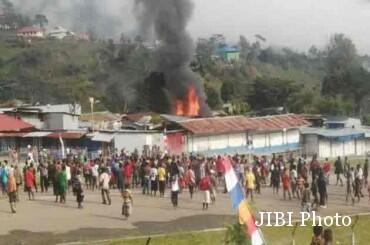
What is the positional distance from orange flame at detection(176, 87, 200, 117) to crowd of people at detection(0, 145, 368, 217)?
36459mm

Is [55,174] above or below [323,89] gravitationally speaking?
below

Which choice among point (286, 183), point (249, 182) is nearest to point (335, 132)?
point (286, 183)

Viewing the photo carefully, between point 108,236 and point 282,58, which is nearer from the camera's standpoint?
point 108,236

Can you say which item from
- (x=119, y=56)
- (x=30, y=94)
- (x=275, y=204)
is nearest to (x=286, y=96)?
(x=30, y=94)

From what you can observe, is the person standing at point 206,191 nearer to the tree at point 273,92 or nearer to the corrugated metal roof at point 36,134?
the corrugated metal roof at point 36,134

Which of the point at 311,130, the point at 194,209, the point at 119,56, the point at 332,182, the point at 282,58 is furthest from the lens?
the point at 282,58

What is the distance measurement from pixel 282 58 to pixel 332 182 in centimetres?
15030

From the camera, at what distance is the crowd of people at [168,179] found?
Answer: 68.1 feet

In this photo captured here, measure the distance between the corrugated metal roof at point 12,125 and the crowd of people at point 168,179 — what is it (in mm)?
19903

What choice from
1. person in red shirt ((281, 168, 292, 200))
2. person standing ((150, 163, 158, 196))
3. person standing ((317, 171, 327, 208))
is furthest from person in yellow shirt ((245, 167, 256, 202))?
person standing ((150, 163, 158, 196))

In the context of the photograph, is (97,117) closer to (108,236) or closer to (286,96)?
(286,96)

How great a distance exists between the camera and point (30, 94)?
90688 mm

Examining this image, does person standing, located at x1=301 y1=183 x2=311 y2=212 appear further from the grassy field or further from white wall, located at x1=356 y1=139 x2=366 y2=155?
white wall, located at x1=356 y1=139 x2=366 y2=155

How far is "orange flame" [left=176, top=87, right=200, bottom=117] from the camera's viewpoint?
208 feet
